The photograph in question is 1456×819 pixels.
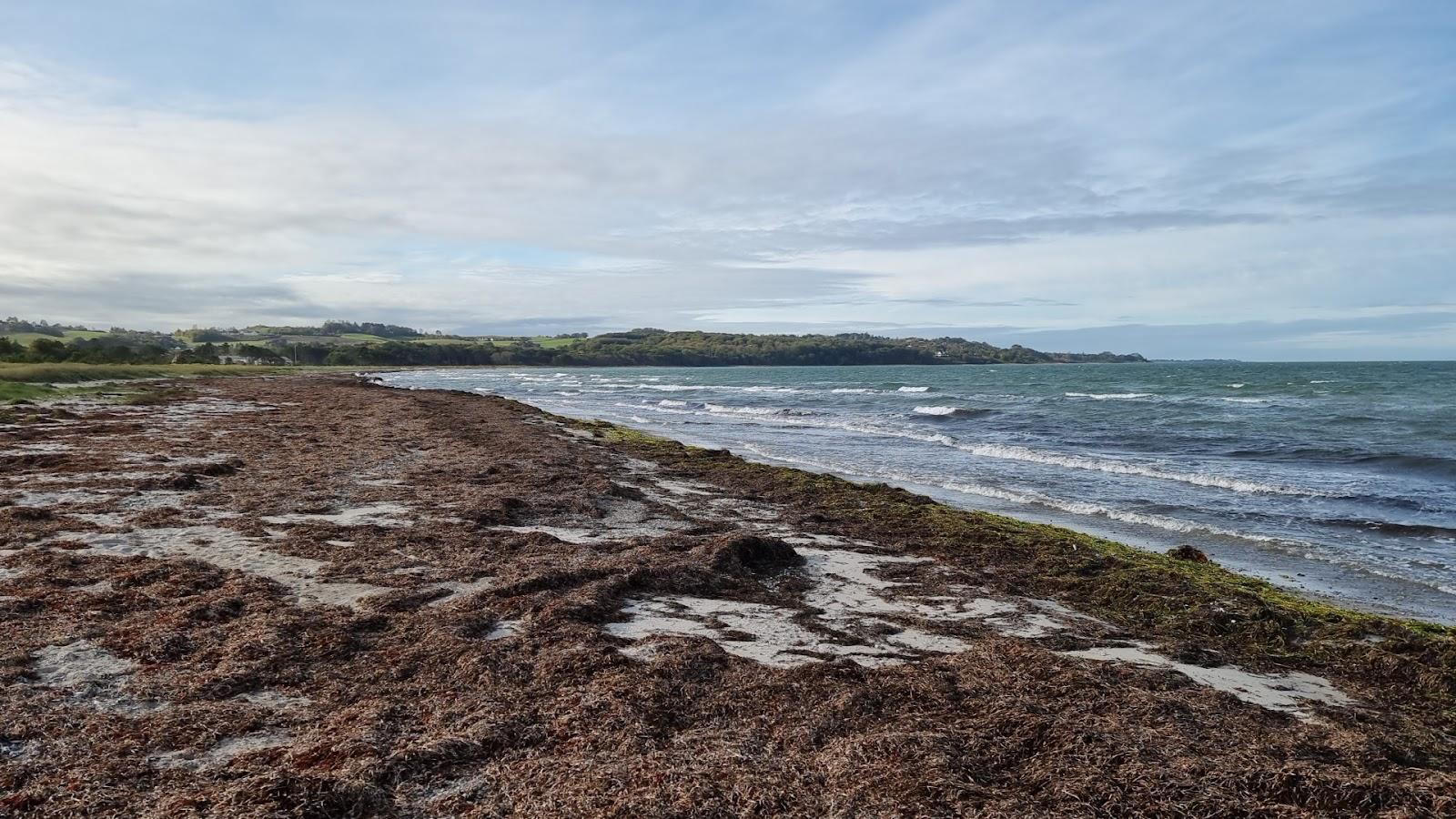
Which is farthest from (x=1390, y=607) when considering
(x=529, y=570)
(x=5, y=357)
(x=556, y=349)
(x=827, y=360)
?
(x=827, y=360)

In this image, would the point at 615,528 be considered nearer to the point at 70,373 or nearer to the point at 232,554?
the point at 232,554

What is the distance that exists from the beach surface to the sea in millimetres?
2483

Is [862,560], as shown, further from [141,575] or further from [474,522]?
[141,575]

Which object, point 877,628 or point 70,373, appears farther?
point 70,373

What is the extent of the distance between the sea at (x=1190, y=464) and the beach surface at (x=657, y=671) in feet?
8.15

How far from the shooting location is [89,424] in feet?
68.1

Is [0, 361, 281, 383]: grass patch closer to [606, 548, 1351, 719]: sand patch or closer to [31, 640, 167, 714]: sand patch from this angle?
[31, 640, 167, 714]: sand patch

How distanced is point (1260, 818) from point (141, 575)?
8877 mm

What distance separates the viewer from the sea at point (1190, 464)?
11.8 m

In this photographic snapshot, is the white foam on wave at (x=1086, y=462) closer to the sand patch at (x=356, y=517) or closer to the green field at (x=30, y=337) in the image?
the sand patch at (x=356, y=517)

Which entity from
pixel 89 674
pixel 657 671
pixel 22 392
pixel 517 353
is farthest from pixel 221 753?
pixel 517 353

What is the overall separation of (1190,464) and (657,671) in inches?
791

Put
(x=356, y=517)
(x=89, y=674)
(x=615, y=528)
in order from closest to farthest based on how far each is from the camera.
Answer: (x=89, y=674) → (x=356, y=517) → (x=615, y=528)

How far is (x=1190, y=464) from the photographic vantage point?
70.0 feet
